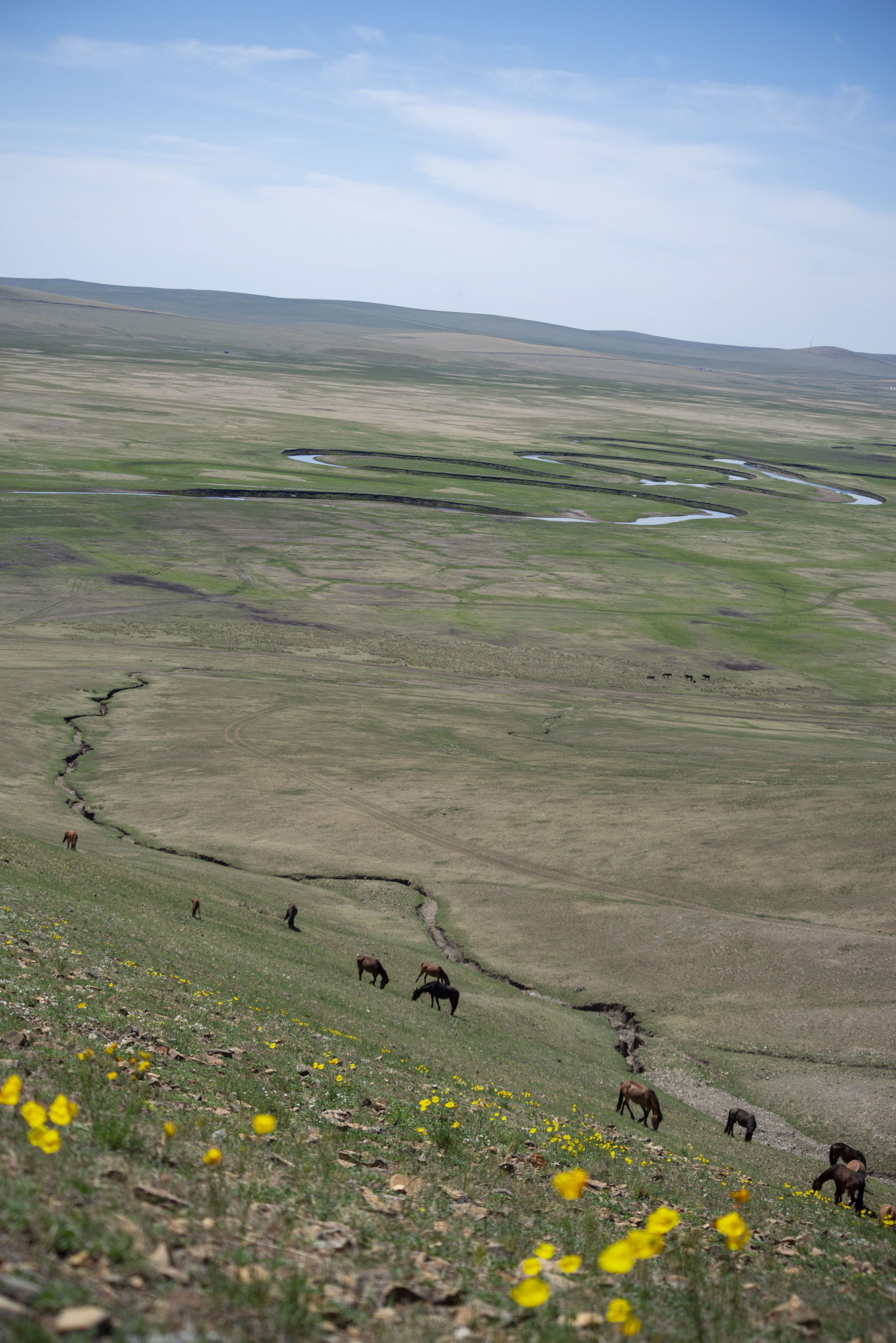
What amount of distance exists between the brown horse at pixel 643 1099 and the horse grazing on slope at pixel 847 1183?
151 inches

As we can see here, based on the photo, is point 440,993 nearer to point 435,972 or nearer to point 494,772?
point 435,972

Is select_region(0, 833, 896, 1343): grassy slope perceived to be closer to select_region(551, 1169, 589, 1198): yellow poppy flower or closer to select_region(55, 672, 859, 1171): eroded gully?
select_region(551, 1169, 589, 1198): yellow poppy flower

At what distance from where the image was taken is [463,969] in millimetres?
35906

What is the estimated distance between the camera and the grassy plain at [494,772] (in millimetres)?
30500

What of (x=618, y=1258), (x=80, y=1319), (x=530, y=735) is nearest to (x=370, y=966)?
(x=618, y=1258)

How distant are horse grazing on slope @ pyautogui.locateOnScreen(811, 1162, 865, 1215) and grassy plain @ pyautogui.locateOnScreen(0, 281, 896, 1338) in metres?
1.85

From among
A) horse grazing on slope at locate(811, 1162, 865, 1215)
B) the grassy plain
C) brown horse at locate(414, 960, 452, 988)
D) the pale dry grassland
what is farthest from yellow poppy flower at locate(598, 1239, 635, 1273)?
brown horse at locate(414, 960, 452, 988)

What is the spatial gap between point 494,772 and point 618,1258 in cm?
5049

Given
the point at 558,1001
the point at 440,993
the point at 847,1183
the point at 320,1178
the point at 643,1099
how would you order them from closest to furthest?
the point at 320,1178 → the point at 847,1183 → the point at 643,1099 → the point at 440,993 → the point at 558,1001

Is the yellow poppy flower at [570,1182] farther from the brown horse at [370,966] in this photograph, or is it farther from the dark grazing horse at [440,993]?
the brown horse at [370,966]

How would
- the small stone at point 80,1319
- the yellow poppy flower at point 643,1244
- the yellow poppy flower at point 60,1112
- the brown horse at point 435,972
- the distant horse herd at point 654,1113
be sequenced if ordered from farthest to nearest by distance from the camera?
1. the brown horse at point 435,972
2. the distant horse herd at point 654,1113
3. the yellow poppy flower at point 60,1112
4. the yellow poppy flower at point 643,1244
5. the small stone at point 80,1319

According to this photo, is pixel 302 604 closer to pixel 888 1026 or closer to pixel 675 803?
pixel 675 803

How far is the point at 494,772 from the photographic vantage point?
57.9m

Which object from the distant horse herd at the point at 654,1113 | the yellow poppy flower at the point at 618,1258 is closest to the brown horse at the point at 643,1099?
the distant horse herd at the point at 654,1113
